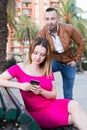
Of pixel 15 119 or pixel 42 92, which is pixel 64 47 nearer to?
pixel 42 92

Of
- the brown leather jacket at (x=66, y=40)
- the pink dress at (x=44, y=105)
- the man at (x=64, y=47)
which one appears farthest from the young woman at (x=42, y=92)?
the brown leather jacket at (x=66, y=40)

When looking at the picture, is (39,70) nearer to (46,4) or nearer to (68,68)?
(68,68)

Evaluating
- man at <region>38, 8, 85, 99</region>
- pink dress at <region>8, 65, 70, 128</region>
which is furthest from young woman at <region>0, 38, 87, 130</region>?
man at <region>38, 8, 85, 99</region>

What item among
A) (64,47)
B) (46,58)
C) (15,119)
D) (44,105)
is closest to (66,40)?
(64,47)

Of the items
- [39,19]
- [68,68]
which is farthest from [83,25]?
[39,19]

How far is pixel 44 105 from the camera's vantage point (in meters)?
3.91

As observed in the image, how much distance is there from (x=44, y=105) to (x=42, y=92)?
13 centimetres

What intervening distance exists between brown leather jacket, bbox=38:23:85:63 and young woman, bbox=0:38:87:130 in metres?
1.79

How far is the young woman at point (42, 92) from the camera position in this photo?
3.77m

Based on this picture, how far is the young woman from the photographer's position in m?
3.77

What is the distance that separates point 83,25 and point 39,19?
2518 inches

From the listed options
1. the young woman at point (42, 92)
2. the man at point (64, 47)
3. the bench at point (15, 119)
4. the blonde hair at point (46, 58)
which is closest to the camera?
the bench at point (15, 119)

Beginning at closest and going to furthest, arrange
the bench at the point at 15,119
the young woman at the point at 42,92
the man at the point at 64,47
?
1. the bench at the point at 15,119
2. the young woman at the point at 42,92
3. the man at the point at 64,47

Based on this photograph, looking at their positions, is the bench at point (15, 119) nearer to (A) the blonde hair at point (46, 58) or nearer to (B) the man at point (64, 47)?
(A) the blonde hair at point (46, 58)
